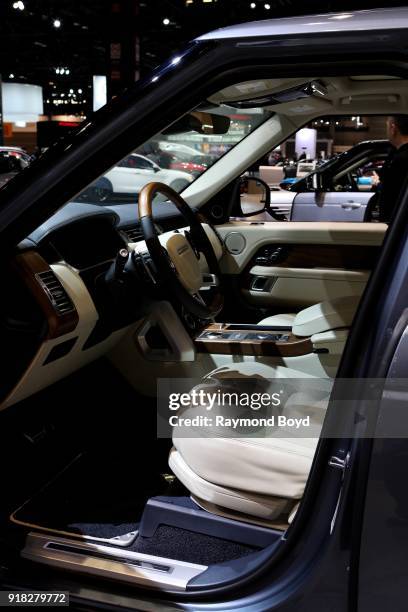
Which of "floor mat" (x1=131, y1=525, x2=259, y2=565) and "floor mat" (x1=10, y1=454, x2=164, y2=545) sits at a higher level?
"floor mat" (x1=131, y1=525, x2=259, y2=565)

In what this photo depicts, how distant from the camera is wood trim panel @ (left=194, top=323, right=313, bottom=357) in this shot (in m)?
2.45

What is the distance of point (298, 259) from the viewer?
3.28 m

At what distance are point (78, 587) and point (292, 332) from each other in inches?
55.8

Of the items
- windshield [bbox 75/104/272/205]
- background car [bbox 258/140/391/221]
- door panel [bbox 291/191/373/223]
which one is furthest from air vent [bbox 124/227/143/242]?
door panel [bbox 291/191/373/223]

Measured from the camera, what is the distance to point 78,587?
1.32m

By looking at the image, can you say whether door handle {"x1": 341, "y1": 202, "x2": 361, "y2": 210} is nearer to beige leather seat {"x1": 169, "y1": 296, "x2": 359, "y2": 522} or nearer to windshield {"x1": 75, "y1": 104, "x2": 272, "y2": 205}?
windshield {"x1": 75, "y1": 104, "x2": 272, "y2": 205}

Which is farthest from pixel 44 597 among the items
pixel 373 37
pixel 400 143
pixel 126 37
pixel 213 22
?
pixel 213 22

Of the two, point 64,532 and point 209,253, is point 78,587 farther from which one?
point 209,253

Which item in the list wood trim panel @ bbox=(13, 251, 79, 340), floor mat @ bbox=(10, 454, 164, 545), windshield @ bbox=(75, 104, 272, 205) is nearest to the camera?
wood trim panel @ bbox=(13, 251, 79, 340)

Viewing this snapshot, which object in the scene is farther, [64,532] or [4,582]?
[64,532]

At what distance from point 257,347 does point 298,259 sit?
892 mm

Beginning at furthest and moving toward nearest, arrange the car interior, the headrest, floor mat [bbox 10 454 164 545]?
the headrest
floor mat [bbox 10 454 164 545]
the car interior

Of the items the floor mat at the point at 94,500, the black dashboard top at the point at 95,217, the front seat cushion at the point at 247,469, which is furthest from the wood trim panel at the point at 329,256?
the front seat cushion at the point at 247,469

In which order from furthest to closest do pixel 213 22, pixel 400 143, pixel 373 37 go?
pixel 213 22
pixel 400 143
pixel 373 37
